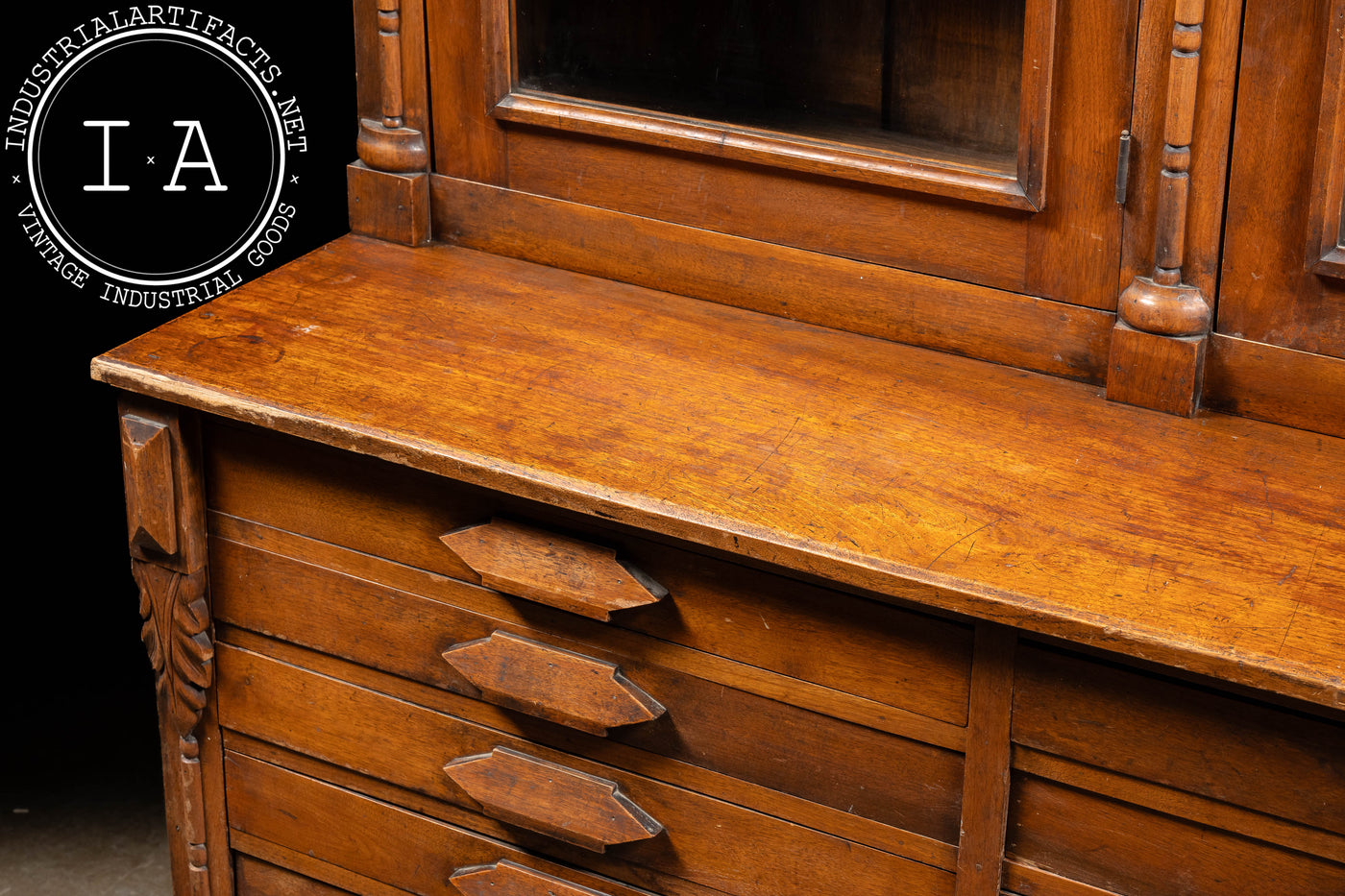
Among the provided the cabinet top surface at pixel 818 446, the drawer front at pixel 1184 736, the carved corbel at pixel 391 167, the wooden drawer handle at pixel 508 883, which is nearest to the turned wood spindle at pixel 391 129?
the carved corbel at pixel 391 167

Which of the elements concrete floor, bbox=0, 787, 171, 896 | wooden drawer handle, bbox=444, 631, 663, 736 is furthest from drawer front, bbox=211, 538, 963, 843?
concrete floor, bbox=0, 787, 171, 896

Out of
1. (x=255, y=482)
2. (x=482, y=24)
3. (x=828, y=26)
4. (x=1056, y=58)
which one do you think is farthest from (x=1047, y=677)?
(x=482, y=24)

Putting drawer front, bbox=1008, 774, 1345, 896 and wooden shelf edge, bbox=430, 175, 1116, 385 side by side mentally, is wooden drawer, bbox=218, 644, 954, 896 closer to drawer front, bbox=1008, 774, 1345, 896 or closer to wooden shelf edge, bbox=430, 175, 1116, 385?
drawer front, bbox=1008, 774, 1345, 896

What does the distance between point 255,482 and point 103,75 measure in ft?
3.31

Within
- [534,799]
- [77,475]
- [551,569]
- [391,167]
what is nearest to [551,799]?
[534,799]

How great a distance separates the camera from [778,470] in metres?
1.59

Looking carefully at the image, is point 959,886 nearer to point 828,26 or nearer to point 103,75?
point 828,26

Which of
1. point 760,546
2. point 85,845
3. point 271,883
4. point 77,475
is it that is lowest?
point 85,845

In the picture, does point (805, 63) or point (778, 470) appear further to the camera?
point (805, 63)

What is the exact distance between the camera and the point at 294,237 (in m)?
2.67

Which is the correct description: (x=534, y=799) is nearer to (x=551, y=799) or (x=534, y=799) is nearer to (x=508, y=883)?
(x=551, y=799)

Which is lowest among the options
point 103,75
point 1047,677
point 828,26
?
point 1047,677

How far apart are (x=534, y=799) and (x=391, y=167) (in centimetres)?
79

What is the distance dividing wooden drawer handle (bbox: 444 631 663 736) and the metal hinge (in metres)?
0.69
